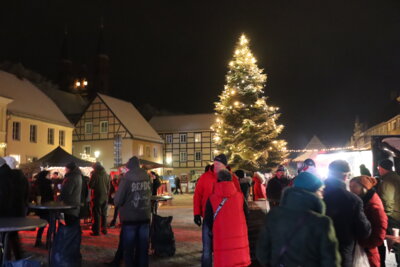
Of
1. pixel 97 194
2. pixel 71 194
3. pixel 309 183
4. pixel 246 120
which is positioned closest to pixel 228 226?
pixel 309 183

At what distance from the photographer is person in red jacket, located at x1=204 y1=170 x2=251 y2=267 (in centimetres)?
571

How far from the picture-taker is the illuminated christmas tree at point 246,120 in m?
28.8

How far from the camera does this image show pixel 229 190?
231 inches

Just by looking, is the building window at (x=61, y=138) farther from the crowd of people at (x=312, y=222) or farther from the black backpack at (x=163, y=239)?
the crowd of people at (x=312, y=222)

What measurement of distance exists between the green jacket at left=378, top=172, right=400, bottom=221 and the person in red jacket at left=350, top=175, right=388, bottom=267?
52.2 inches

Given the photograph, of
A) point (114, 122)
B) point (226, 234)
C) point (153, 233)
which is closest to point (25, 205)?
point (153, 233)

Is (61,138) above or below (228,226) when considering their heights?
above

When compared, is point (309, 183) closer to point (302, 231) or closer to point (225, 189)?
point (302, 231)

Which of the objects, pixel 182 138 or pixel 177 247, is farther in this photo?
pixel 182 138

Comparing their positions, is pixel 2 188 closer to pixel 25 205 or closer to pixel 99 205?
pixel 25 205

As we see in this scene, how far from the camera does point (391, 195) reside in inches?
265

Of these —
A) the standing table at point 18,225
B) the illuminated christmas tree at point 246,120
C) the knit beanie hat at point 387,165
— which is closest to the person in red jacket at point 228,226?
the standing table at point 18,225

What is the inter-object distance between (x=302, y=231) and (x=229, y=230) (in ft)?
7.66

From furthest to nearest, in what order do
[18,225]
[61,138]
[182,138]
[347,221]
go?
[182,138] → [61,138] → [18,225] → [347,221]
